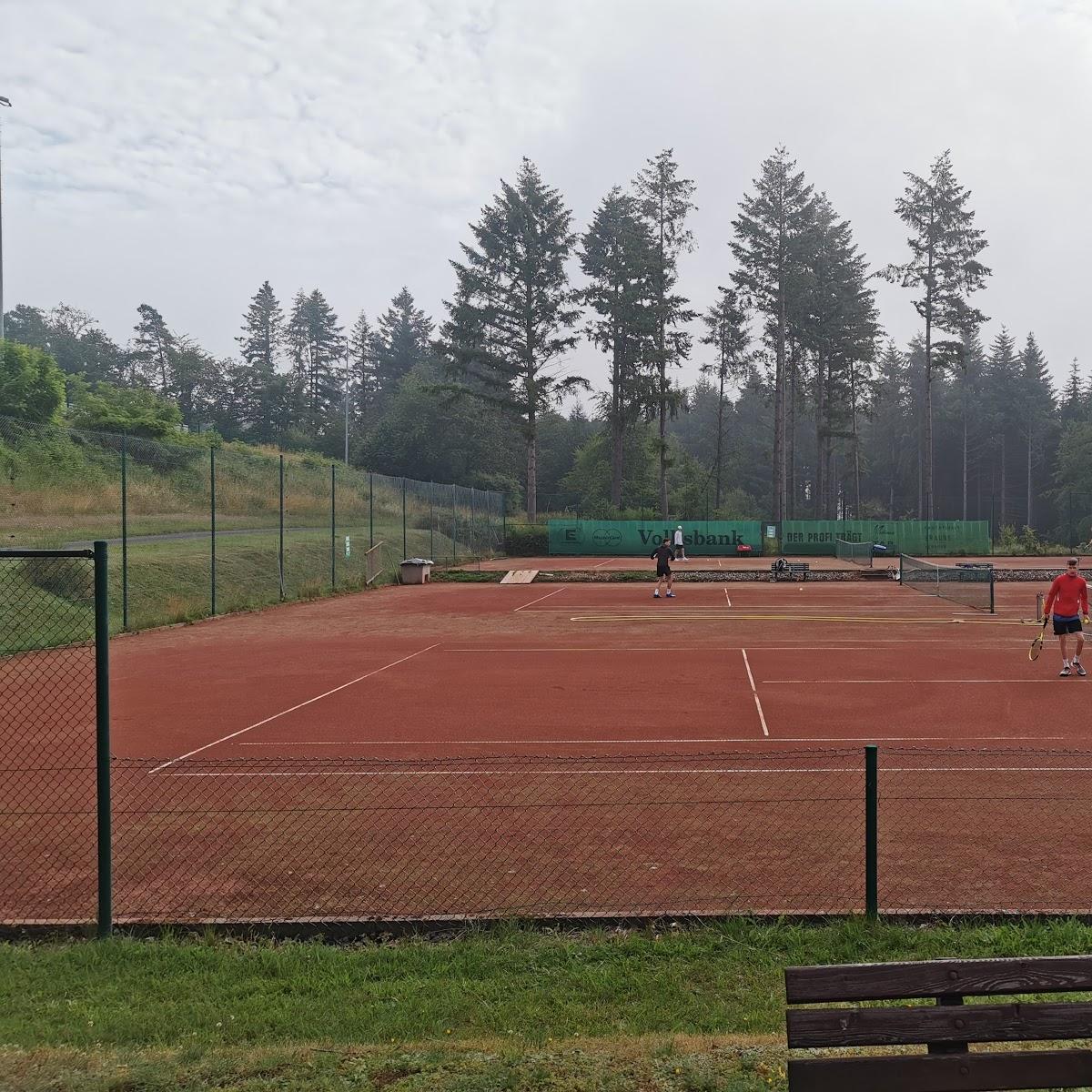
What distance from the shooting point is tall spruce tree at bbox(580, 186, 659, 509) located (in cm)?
6234

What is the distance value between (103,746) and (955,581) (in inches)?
1150

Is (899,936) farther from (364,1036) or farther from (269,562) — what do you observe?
(269,562)

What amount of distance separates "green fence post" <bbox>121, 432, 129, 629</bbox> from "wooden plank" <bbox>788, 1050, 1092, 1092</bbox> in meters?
19.1

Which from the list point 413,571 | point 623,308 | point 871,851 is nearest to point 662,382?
point 623,308

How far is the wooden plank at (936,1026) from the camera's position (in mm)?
2988

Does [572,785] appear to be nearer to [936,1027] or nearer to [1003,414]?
[936,1027]

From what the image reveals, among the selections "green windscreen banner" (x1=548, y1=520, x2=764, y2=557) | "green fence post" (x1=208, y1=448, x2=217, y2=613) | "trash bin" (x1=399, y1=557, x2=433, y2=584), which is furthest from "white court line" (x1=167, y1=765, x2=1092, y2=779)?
"green windscreen banner" (x1=548, y1=520, x2=764, y2=557)

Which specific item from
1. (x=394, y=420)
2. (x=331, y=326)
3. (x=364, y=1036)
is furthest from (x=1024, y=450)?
(x=364, y=1036)

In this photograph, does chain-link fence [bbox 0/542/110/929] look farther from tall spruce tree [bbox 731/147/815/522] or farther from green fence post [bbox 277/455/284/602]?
tall spruce tree [bbox 731/147/815/522]

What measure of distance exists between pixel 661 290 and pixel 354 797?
57.0 metres

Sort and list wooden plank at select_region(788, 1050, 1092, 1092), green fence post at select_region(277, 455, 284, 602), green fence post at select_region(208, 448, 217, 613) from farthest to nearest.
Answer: green fence post at select_region(277, 455, 284, 602) → green fence post at select_region(208, 448, 217, 613) → wooden plank at select_region(788, 1050, 1092, 1092)

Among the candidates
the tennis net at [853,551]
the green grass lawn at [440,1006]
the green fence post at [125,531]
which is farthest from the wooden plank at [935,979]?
the tennis net at [853,551]

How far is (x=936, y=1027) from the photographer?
301cm

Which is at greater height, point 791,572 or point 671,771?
point 791,572
